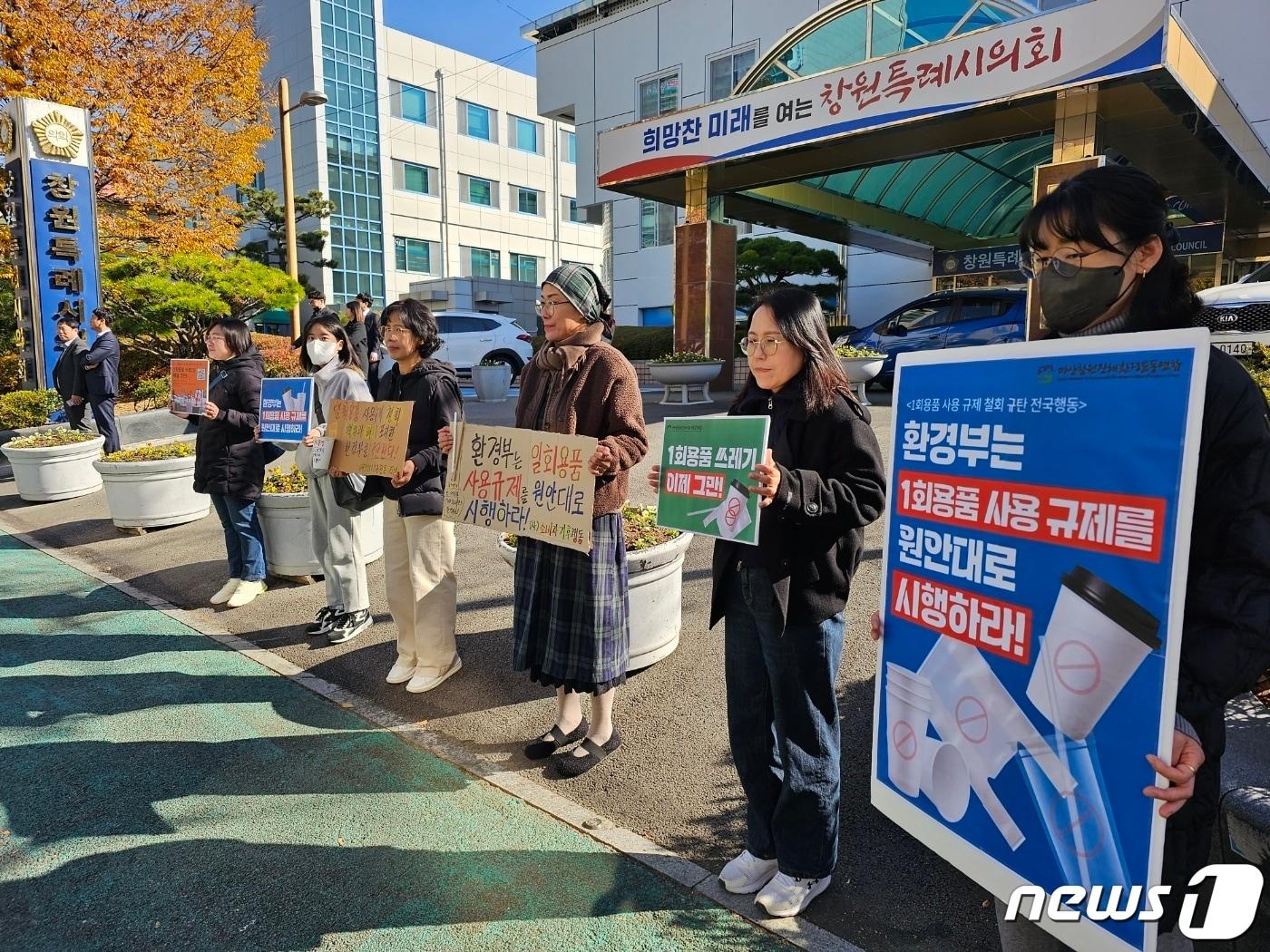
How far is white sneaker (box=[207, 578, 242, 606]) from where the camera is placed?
5652 mm

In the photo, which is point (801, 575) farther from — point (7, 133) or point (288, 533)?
point (7, 133)

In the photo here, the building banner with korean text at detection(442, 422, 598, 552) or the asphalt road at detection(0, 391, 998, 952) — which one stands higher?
the building banner with korean text at detection(442, 422, 598, 552)

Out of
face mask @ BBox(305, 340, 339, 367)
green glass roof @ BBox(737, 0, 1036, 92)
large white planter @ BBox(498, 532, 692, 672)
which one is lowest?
large white planter @ BBox(498, 532, 692, 672)

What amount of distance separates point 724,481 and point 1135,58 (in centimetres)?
990

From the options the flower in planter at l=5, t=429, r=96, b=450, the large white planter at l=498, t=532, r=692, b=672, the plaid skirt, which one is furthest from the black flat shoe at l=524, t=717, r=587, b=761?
the flower in planter at l=5, t=429, r=96, b=450

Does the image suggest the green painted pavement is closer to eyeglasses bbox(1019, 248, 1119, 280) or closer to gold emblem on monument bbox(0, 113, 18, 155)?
eyeglasses bbox(1019, 248, 1119, 280)

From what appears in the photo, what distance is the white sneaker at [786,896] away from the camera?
2.47 metres

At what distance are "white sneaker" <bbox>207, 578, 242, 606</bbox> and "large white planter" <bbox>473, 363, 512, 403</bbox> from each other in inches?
406

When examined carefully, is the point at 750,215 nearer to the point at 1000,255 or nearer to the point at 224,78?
→ the point at 1000,255

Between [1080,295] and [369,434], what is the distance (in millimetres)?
3376

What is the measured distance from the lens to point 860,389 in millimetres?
12523

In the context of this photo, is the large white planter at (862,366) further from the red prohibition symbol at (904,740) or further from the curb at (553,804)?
the red prohibition symbol at (904,740)

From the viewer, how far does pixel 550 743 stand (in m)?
3.54

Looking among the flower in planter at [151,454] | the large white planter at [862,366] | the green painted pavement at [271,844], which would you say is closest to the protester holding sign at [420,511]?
the green painted pavement at [271,844]
